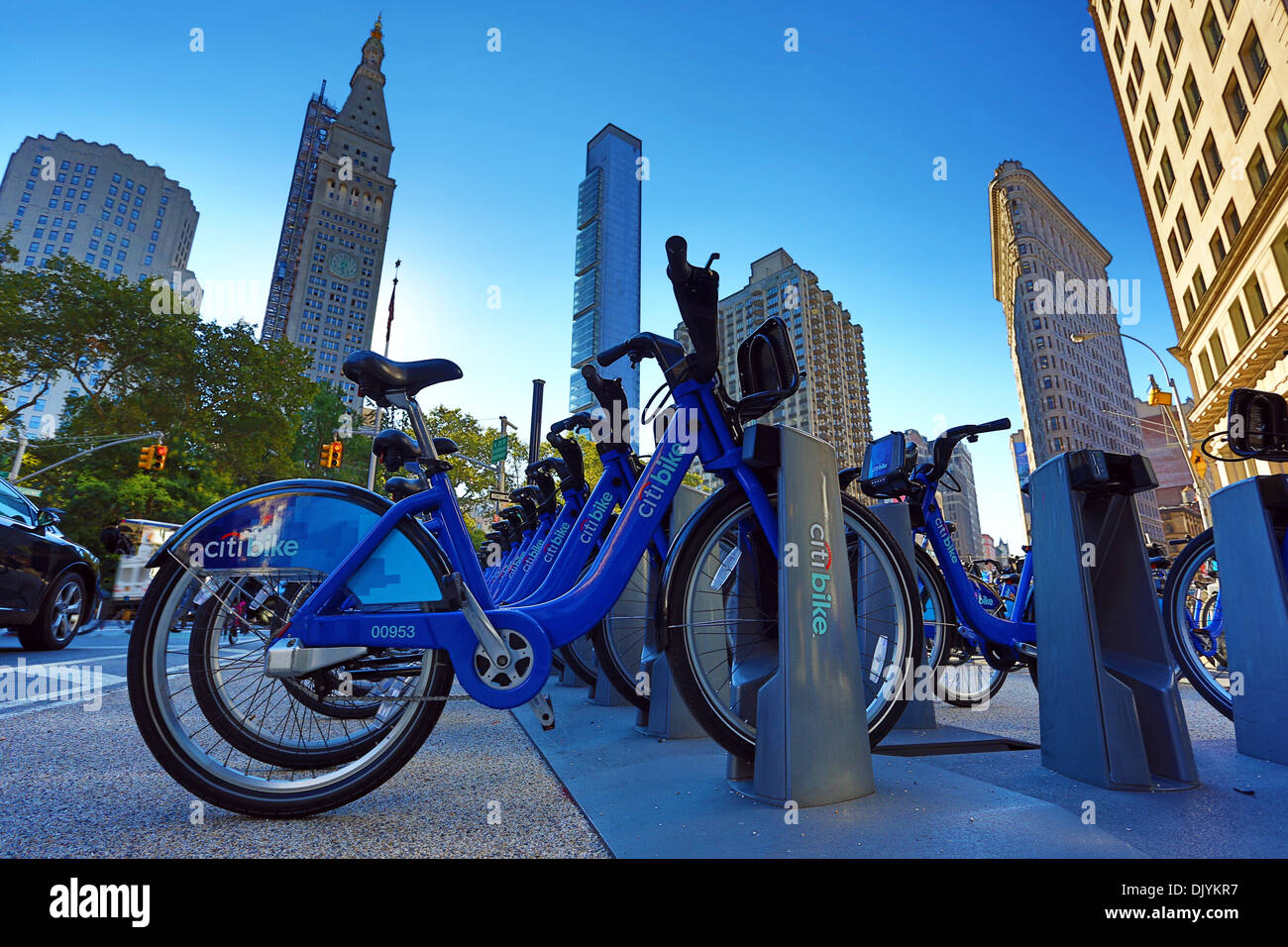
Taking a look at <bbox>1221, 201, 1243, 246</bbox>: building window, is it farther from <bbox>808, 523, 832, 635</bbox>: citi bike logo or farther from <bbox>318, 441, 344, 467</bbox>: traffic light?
<bbox>318, 441, 344, 467</bbox>: traffic light

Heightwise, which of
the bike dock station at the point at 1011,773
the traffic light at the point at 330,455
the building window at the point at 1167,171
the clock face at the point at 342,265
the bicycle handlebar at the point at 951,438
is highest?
the clock face at the point at 342,265

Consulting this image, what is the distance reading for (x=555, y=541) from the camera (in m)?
3.86

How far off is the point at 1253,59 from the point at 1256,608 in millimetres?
27145

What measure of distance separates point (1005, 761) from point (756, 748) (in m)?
1.26

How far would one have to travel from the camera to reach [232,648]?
1958 mm

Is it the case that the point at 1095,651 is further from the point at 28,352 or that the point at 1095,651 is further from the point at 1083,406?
the point at 1083,406

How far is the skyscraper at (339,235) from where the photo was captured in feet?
288

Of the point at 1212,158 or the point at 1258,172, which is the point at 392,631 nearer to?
the point at 1258,172

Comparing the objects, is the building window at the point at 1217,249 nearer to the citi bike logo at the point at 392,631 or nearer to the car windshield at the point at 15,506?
the citi bike logo at the point at 392,631

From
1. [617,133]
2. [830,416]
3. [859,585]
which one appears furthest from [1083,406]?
[859,585]

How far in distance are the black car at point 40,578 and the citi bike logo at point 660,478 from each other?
20.7 ft

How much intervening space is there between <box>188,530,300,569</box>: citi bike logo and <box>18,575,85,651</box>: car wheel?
20.1ft

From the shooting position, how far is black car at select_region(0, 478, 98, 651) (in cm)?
550

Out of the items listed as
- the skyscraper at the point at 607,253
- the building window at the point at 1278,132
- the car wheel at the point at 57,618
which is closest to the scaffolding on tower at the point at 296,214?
the skyscraper at the point at 607,253
